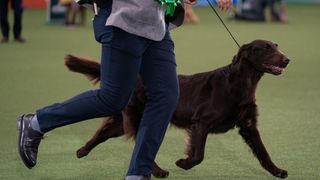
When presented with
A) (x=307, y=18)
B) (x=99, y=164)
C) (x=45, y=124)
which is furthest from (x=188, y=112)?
(x=307, y=18)

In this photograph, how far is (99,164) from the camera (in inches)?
183

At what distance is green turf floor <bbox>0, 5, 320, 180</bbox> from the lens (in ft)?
14.9

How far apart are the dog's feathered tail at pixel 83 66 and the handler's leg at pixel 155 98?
0.81 meters

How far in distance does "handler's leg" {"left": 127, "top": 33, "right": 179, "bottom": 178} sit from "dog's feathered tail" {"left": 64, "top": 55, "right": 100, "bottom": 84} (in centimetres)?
81

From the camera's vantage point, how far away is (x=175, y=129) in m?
5.68

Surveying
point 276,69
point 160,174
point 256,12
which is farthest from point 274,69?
point 256,12

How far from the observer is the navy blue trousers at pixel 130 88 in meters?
3.50

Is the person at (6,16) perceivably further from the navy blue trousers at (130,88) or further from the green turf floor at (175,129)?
the navy blue trousers at (130,88)

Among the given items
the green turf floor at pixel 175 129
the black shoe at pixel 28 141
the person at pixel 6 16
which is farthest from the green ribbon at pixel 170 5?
the person at pixel 6 16

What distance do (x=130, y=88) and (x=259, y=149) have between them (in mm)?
1226

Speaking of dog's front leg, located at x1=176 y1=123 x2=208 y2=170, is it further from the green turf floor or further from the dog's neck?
the dog's neck

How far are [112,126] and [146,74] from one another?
103cm

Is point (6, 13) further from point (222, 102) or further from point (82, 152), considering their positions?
point (222, 102)

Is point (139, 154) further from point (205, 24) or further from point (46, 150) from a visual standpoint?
point (205, 24)
